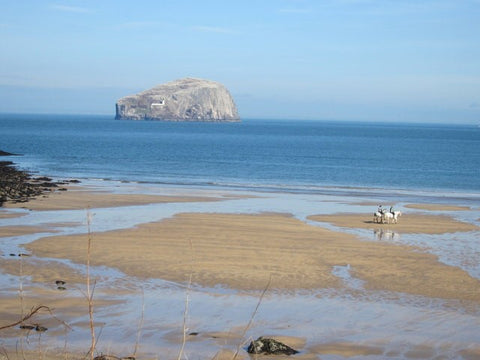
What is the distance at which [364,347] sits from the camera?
11.2 m

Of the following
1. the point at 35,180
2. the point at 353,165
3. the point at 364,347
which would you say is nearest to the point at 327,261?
the point at 364,347

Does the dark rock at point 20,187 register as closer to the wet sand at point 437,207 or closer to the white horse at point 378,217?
the white horse at point 378,217

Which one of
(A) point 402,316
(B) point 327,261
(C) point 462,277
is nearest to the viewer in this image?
(A) point 402,316

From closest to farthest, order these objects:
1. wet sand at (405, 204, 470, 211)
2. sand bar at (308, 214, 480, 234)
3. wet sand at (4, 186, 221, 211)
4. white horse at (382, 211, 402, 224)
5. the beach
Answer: the beach < sand bar at (308, 214, 480, 234) < white horse at (382, 211, 402, 224) < wet sand at (4, 186, 221, 211) < wet sand at (405, 204, 470, 211)

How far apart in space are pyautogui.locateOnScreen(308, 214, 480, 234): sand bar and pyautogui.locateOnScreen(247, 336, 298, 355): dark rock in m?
15.4

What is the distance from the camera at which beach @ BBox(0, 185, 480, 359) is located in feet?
38.1

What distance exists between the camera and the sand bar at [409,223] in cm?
2573

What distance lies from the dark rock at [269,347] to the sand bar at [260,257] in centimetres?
472

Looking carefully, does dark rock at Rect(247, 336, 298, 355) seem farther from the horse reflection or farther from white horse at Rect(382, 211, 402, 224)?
white horse at Rect(382, 211, 402, 224)

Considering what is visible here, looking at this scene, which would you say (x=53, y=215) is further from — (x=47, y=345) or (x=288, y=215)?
(x=47, y=345)

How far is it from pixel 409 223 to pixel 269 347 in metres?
18.1

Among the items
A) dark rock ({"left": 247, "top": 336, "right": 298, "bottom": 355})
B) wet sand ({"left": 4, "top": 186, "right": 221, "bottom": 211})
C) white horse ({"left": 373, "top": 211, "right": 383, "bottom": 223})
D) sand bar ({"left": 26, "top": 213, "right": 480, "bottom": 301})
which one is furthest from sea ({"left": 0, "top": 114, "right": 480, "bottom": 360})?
white horse ({"left": 373, "top": 211, "right": 383, "bottom": 223})

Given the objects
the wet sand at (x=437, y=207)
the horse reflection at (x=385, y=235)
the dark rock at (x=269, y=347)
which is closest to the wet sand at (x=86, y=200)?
the wet sand at (x=437, y=207)

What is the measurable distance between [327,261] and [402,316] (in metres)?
5.52
